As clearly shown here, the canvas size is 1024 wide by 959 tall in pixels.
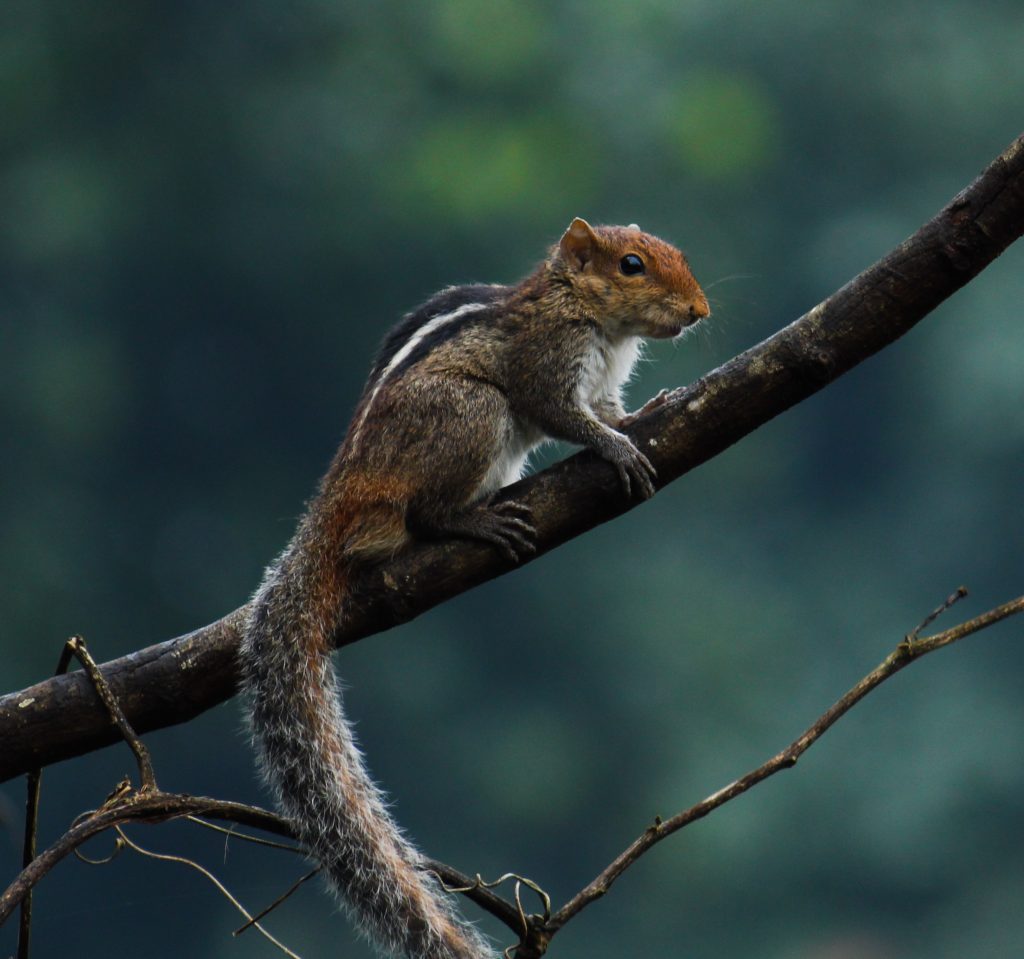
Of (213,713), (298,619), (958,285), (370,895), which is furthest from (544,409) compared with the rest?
(213,713)

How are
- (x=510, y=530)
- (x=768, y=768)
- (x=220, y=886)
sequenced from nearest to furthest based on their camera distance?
(x=768, y=768) → (x=220, y=886) → (x=510, y=530)

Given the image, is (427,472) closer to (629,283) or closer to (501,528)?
(501,528)

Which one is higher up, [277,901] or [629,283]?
[629,283]

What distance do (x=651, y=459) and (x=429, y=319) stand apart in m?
0.67

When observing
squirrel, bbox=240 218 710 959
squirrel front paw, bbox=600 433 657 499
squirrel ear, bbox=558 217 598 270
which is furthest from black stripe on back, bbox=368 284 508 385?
squirrel front paw, bbox=600 433 657 499

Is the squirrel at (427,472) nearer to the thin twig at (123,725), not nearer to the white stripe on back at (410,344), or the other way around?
the white stripe on back at (410,344)

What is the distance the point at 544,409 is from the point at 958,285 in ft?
2.59

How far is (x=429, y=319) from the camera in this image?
238 centimetres

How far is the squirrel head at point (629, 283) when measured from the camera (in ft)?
7.91

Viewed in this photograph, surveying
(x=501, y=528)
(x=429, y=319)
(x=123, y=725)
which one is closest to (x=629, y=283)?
(x=429, y=319)

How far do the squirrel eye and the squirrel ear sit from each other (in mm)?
62

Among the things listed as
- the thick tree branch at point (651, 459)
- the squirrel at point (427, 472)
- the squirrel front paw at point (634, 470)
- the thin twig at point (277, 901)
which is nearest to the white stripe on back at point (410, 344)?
the squirrel at point (427, 472)

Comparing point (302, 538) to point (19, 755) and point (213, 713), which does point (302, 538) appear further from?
point (213, 713)

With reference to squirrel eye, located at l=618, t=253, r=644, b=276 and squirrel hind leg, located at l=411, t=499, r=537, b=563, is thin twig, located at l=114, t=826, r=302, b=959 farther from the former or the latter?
squirrel eye, located at l=618, t=253, r=644, b=276
